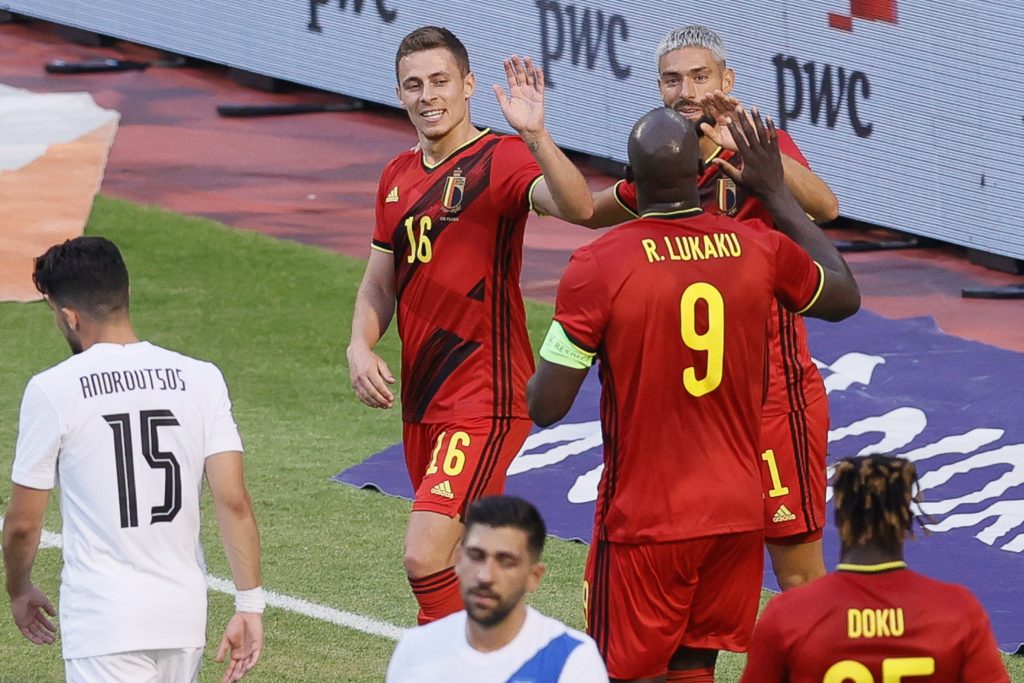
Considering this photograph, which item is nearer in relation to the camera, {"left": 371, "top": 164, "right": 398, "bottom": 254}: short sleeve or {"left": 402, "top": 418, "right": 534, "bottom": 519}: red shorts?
{"left": 402, "top": 418, "right": 534, "bottom": 519}: red shorts

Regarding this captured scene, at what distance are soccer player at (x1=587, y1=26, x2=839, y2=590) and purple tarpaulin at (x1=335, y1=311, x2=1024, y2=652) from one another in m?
1.13

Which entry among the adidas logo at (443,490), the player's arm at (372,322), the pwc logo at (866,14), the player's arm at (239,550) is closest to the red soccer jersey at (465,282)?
the player's arm at (372,322)

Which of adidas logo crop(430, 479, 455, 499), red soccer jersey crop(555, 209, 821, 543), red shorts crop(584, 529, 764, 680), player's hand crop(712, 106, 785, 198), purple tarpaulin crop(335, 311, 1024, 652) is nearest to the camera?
red soccer jersey crop(555, 209, 821, 543)

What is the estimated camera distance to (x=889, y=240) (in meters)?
14.4

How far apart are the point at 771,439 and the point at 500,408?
98 centimetres

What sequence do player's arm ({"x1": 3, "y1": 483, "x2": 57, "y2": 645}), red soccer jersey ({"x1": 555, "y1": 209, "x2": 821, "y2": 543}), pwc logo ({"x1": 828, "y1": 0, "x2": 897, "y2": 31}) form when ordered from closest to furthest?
player's arm ({"x1": 3, "y1": 483, "x2": 57, "y2": 645})
red soccer jersey ({"x1": 555, "y1": 209, "x2": 821, "y2": 543})
pwc logo ({"x1": 828, "y1": 0, "x2": 897, "y2": 31})

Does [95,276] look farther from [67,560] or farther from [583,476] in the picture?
[583,476]

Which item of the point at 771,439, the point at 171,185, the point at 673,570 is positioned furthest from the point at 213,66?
the point at 673,570

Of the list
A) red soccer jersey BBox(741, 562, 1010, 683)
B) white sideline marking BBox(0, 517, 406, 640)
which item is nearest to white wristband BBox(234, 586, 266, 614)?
red soccer jersey BBox(741, 562, 1010, 683)

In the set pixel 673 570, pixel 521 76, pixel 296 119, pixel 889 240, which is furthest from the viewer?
pixel 296 119

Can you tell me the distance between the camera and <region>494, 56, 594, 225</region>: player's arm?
6293mm

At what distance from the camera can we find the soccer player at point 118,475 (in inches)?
208

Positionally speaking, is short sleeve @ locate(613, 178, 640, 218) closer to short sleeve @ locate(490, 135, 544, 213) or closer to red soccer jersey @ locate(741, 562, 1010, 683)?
short sleeve @ locate(490, 135, 544, 213)

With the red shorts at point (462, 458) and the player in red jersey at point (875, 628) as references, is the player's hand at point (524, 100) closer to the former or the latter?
the red shorts at point (462, 458)
